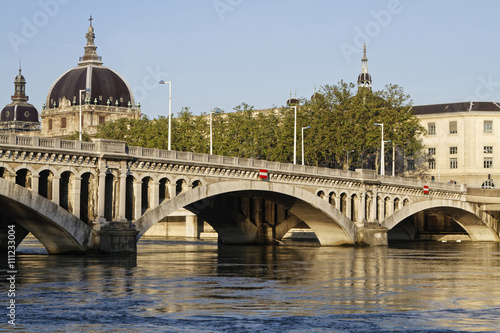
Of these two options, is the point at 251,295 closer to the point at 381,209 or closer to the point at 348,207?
the point at 348,207

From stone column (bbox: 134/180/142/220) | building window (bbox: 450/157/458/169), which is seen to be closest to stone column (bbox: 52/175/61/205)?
stone column (bbox: 134/180/142/220)

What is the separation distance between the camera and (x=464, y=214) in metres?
123

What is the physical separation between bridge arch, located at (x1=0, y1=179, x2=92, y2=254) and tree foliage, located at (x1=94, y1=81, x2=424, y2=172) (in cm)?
6078

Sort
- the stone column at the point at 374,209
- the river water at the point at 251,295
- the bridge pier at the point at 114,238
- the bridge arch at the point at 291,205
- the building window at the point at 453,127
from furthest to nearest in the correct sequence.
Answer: the building window at the point at 453,127 < the stone column at the point at 374,209 < the bridge arch at the point at 291,205 < the bridge pier at the point at 114,238 < the river water at the point at 251,295

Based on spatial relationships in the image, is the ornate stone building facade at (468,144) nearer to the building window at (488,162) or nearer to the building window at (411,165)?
the building window at (488,162)

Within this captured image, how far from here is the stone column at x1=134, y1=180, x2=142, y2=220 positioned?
68125 mm

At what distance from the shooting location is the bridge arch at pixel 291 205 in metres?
71.1

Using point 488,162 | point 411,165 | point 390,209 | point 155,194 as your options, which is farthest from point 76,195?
point 411,165

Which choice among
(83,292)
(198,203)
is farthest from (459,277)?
(198,203)

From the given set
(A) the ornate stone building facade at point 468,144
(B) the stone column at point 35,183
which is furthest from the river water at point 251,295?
(A) the ornate stone building facade at point 468,144

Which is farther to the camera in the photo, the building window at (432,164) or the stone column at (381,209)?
the building window at (432,164)

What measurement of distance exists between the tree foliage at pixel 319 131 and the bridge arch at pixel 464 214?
1261cm

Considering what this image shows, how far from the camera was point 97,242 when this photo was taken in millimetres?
64938

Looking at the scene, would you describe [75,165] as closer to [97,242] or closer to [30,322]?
[97,242]
